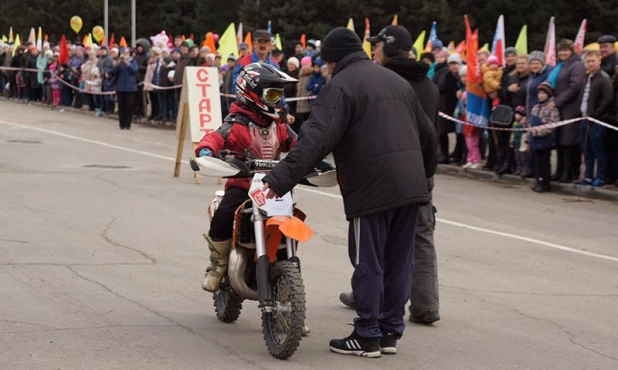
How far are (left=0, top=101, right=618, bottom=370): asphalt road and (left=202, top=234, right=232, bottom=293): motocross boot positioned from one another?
0.29m

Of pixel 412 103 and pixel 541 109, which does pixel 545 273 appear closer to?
pixel 412 103

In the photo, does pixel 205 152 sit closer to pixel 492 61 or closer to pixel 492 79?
pixel 492 79

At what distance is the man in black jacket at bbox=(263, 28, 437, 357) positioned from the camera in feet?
23.7

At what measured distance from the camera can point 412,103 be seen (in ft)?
24.7

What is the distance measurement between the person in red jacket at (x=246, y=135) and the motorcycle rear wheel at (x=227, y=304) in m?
0.13

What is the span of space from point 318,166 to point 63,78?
31.6 metres

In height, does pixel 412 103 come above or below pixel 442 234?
above

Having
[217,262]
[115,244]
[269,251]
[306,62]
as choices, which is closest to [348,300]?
[217,262]

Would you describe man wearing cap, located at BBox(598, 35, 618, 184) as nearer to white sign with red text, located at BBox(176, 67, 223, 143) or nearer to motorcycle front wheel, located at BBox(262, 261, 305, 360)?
white sign with red text, located at BBox(176, 67, 223, 143)

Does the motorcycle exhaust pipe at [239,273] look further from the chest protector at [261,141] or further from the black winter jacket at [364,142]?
the black winter jacket at [364,142]

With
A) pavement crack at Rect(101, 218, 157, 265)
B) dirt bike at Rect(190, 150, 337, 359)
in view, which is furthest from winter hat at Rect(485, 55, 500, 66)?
dirt bike at Rect(190, 150, 337, 359)

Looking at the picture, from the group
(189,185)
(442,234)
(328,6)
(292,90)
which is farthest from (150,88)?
(328,6)

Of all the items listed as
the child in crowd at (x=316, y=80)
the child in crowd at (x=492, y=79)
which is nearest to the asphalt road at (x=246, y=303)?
the child in crowd at (x=492, y=79)

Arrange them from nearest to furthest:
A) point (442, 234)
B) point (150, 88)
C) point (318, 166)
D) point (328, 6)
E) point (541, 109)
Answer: point (318, 166) → point (442, 234) → point (541, 109) → point (150, 88) → point (328, 6)
